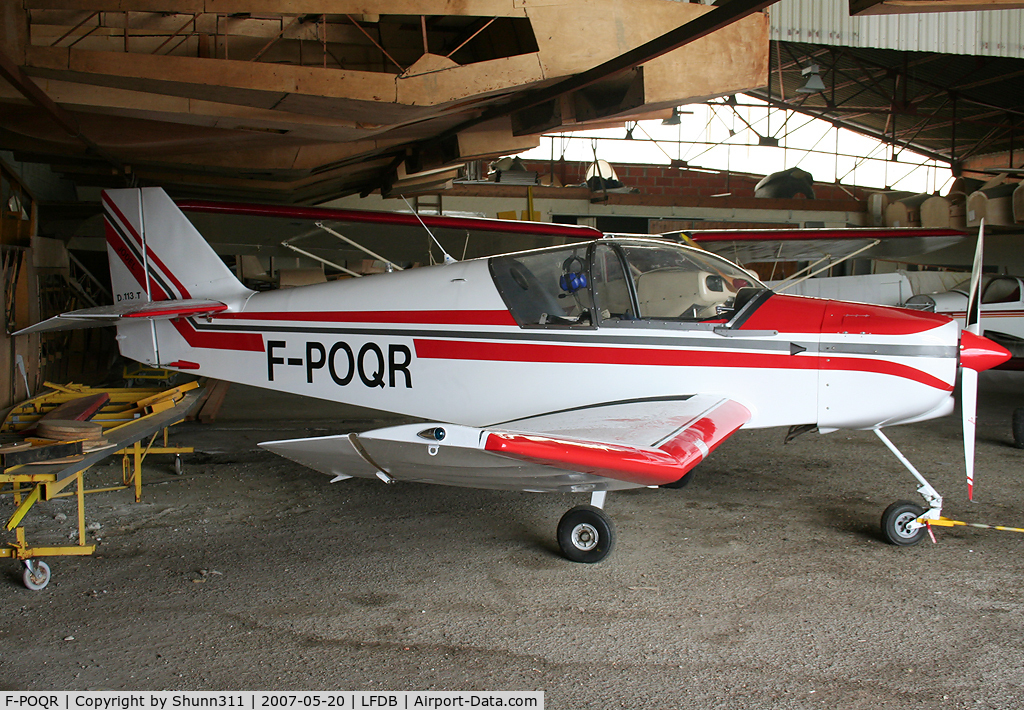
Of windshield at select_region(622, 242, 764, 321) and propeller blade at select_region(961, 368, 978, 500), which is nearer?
propeller blade at select_region(961, 368, 978, 500)

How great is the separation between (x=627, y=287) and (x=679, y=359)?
0.55 meters

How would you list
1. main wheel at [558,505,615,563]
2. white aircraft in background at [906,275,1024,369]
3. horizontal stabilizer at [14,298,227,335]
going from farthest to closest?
white aircraft in background at [906,275,1024,369], horizontal stabilizer at [14,298,227,335], main wheel at [558,505,615,563]

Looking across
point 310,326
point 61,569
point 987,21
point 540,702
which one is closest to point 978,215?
point 987,21

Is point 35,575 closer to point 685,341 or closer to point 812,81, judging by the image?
point 685,341

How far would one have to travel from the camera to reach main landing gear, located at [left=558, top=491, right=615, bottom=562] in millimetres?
3770

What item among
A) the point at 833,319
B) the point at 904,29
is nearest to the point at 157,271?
the point at 833,319

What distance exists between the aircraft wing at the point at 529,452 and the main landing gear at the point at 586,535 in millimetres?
342

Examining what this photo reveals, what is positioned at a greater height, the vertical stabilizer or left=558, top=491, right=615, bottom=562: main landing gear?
the vertical stabilizer

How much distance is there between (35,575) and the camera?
11.0 feet

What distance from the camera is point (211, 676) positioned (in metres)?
2.62

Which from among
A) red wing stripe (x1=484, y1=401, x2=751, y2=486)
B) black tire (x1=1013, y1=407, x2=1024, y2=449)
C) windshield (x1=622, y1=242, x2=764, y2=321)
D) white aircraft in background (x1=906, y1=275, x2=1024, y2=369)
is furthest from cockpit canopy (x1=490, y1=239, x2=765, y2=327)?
white aircraft in background (x1=906, y1=275, x2=1024, y2=369)

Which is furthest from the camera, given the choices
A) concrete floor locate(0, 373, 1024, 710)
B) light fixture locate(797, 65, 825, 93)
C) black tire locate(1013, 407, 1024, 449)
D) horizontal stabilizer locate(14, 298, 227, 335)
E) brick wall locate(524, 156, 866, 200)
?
brick wall locate(524, 156, 866, 200)

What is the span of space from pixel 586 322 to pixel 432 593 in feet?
6.11

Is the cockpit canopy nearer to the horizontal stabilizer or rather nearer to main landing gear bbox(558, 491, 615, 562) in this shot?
main landing gear bbox(558, 491, 615, 562)
